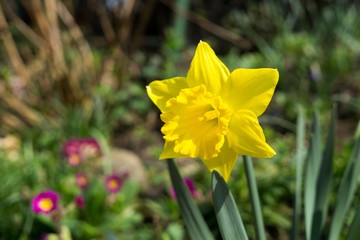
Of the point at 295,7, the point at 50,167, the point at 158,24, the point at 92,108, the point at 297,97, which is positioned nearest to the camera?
the point at 50,167

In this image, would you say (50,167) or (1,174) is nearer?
(1,174)

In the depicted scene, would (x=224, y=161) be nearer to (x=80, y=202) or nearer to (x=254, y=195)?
(x=254, y=195)

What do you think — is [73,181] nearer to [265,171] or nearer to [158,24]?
[265,171]

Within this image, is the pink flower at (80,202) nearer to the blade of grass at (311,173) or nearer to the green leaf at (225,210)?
the blade of grass at (311,173)

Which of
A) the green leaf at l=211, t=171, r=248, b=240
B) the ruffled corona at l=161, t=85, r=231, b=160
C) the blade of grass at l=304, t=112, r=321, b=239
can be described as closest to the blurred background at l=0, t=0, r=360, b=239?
the blade of grass at l=304, t=112, r=321, b=239

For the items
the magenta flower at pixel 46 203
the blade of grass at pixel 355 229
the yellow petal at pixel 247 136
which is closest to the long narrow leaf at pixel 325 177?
the blade of grass at pixel 355 229

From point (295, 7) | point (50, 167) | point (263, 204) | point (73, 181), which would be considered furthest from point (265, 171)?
point (295, 7)
